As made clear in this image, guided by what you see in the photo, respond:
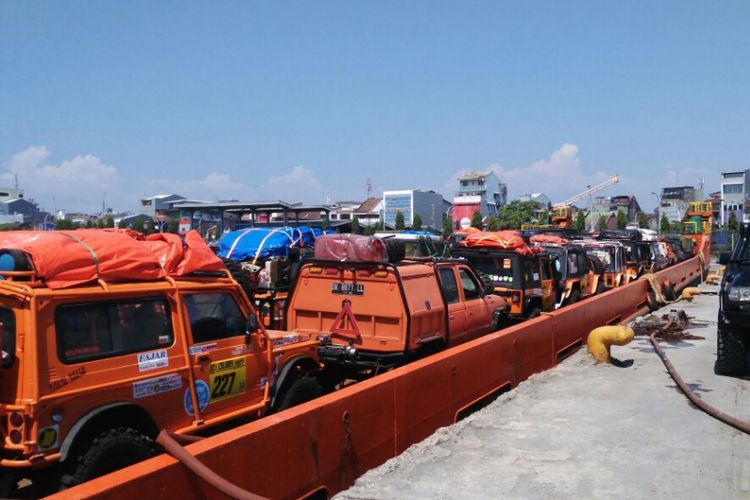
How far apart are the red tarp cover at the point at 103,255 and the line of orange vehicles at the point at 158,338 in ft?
0.04

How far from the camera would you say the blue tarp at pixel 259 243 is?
490 inches

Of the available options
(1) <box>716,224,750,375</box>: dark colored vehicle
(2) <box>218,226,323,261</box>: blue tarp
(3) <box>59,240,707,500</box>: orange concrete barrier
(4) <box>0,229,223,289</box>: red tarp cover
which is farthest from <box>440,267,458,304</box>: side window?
(2) <box>218,226,323,261</box>: blue tarp

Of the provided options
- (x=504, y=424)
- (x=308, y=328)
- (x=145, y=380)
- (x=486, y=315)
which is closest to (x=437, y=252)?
(x=486, y=315)

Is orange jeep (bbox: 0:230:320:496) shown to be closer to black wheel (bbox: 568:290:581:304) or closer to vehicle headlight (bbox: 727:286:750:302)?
vehicle headlight (bbox: 727:286:750:302)

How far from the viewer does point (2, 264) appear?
457 centimetres

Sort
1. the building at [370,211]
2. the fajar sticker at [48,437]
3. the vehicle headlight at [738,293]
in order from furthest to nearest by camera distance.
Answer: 1. the building at [370,211]
2. the vehicle headlight at [738,293]
3. the fajar sticker at [48,437]

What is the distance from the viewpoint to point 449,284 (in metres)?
9.09

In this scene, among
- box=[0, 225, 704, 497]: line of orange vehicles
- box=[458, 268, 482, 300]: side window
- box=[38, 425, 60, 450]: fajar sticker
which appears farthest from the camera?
box=[458, 268, 482, 300]: side window

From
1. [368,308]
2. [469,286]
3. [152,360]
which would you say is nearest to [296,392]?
[368,308]

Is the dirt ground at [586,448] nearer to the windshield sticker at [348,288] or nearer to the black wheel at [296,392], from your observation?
the black wheel at [296,392]

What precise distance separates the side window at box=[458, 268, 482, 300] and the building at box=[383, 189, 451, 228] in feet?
309

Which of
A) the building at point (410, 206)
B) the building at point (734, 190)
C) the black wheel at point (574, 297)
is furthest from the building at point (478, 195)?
the black wheel at point (574, 297)

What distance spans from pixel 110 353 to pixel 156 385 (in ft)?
1.44

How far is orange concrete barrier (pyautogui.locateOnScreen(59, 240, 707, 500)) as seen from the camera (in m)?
3.64
